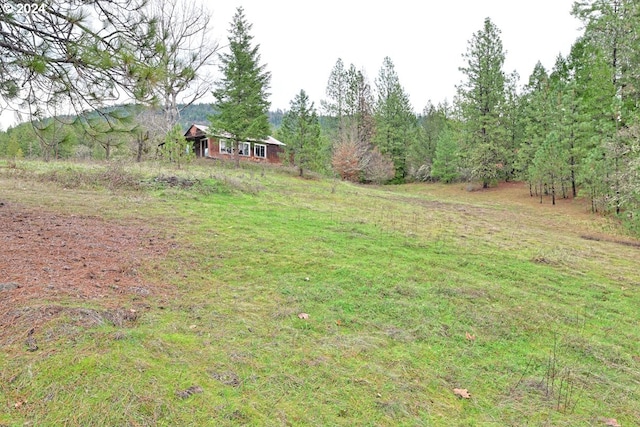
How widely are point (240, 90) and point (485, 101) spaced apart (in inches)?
711

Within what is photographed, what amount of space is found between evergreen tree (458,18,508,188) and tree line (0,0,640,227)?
0.27 feet

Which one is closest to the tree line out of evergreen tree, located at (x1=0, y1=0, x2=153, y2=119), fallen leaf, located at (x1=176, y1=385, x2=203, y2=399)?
evergreen tree, located at (x1=0, y1=0, x2=153, y2=119)

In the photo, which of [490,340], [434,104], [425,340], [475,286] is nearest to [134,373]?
[425,340]

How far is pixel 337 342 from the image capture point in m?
3.20

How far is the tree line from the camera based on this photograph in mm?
4520

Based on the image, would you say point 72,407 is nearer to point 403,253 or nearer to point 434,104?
point 403,253

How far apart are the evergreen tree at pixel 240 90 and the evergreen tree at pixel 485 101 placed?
51.7 ft

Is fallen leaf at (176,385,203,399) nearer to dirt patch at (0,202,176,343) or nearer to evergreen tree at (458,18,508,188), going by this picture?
dirt patch at (0,202,176,343)

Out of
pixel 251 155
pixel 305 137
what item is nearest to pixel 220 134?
pixel 305 137

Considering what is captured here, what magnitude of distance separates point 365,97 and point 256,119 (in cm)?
1869

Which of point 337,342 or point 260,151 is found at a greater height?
point 260,151

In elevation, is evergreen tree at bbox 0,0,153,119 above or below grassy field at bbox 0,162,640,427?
above

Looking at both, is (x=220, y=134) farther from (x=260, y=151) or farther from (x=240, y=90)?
(x=260, y=151)

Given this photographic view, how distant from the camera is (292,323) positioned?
3.49 metres
